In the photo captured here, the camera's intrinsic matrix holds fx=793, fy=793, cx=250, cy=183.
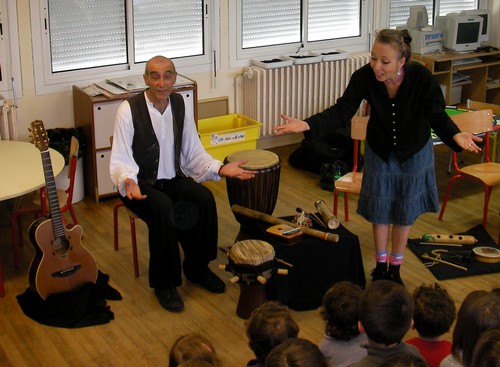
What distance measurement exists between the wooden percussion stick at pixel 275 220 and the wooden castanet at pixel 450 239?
97 cm

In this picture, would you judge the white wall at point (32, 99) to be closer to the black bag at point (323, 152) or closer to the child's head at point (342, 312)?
the black bag at point (323, 152)

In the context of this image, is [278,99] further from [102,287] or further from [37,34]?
[102,287]

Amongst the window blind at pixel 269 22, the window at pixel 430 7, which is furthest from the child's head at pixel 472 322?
the window at pixel 430 7

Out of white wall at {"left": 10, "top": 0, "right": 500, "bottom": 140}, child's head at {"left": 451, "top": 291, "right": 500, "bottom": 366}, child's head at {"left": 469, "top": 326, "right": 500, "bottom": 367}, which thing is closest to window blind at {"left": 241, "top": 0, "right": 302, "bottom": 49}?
white wall at {"left": 10, "top": 0, "right": 500, "bottom": 140}

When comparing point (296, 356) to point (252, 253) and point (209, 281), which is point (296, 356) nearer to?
point (252, 253)

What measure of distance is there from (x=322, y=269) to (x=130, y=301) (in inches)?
41.0

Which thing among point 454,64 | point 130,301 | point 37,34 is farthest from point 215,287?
point 454,64

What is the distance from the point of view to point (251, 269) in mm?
3902

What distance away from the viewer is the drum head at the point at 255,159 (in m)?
4.57

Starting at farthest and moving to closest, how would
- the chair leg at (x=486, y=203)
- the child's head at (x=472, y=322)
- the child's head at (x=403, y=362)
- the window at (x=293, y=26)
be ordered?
the window at (x=293, y=26) < the chair leg at (x=486, y=203) < the child's head at (x=472, y=322) < the child's head at (x=403, y=362)

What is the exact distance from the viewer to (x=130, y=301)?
14.0ft

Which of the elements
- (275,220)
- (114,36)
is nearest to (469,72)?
(114,36)

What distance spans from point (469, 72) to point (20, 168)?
14.8 ft

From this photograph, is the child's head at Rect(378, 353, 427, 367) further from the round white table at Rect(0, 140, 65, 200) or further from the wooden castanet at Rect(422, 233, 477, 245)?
the wooden castanet at Rect(422, 233, 477, 245)
